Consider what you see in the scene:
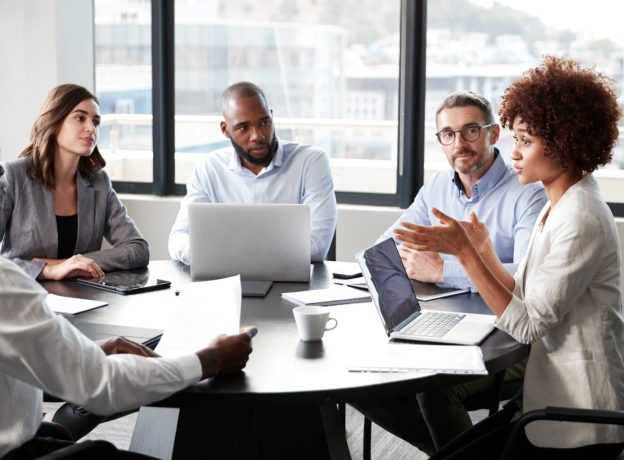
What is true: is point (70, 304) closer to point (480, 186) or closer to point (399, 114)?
point (480, 186)

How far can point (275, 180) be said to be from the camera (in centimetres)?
345

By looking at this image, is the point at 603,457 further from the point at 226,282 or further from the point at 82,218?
the point at 82,218

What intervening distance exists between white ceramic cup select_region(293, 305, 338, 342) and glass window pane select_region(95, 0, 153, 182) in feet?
11.4

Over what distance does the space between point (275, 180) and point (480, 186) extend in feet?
2.76

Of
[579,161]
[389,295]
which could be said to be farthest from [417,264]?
[579,161]

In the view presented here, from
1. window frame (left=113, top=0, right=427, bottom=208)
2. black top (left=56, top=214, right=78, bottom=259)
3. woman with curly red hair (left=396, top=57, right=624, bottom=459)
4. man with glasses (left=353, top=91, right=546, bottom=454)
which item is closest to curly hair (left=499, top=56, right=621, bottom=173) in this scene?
woman with curly red hair (left=396, top=57, right=624, bottom=459)

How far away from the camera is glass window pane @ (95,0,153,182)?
205 inches

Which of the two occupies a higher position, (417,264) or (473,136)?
(473,136)

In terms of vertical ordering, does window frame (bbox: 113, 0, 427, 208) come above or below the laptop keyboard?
above

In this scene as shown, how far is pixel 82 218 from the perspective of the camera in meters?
3.12

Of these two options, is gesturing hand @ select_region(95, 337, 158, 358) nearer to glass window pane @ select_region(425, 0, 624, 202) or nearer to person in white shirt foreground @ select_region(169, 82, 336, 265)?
person in white shirt foreground @ select_region(169, 82, 336, 265)

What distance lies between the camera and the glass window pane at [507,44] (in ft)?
14.5

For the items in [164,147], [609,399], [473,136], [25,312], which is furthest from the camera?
[164,147]

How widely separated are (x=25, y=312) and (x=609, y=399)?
→ 1.24 metres
